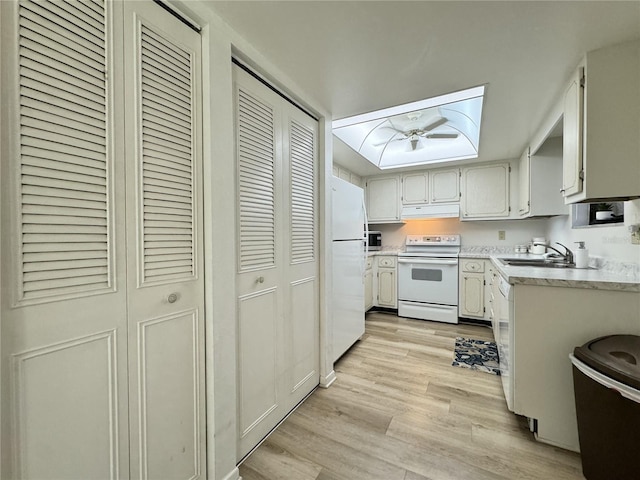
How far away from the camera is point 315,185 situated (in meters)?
2.16

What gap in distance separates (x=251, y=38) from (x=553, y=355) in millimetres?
2440

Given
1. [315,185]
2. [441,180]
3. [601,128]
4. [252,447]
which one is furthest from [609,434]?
[441,180]

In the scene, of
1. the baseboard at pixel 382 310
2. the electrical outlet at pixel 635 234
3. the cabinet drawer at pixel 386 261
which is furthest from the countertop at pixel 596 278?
the baseboard at pixel 382 310

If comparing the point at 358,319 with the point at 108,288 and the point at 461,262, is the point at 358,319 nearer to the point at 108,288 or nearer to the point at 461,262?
the point at 461,262

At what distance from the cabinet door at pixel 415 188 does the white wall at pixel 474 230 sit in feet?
1.57

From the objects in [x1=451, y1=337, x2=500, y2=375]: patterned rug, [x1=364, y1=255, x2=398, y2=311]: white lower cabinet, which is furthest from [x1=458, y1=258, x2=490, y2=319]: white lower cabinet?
[x1=364, y1=255, x2=398, y2=311]: white lower cabinet

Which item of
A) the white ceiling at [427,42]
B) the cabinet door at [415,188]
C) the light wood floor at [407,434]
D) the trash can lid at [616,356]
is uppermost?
the white ceiling at [427,42]

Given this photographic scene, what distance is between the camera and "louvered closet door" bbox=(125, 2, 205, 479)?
101cm

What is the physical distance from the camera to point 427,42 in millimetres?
1422

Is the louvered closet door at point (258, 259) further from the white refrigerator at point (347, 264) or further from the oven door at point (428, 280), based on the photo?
the oven door at point (428, 280)

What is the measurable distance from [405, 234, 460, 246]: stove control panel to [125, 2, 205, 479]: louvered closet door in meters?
3.71

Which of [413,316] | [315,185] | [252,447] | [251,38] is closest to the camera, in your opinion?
[251,38]

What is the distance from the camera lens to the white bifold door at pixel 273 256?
150cm

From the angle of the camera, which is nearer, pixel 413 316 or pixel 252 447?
pixel 252 447
